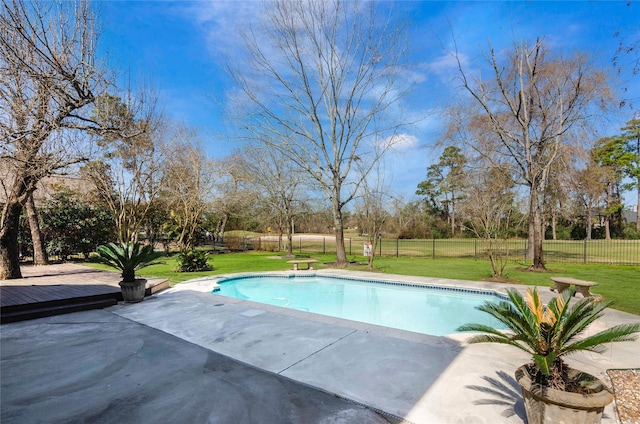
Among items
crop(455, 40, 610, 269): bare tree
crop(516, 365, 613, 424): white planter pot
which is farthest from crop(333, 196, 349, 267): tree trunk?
crop(516, 365, 613, 424): white planter pot

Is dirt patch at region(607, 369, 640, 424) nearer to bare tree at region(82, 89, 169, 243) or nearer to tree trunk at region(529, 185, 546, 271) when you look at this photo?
tree trunk at region(529, 185, 546, 271)

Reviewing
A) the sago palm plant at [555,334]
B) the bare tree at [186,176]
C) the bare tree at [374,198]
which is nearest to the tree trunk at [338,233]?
the bare tree at [374,198]

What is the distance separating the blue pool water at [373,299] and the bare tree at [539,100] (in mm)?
5397

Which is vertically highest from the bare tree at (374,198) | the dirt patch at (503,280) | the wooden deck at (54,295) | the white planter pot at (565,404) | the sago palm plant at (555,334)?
the bare tree at (374,198)

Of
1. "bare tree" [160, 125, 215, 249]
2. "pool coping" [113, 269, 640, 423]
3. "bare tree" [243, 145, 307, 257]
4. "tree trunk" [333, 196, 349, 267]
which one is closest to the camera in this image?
"pool coping" [113, 269, 640, 423]

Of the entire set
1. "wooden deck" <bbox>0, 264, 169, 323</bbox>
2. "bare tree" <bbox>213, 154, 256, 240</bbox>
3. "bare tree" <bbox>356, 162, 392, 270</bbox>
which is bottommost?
"wooden deck" <bbox>0, 264, 169, 323</bbox>

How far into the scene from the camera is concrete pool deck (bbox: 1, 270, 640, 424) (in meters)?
2.66

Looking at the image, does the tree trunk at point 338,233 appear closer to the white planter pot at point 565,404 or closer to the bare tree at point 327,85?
the bare tree at point 327,85

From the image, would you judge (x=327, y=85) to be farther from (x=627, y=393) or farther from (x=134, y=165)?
(x=627, y=393)

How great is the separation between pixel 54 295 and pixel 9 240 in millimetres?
4116

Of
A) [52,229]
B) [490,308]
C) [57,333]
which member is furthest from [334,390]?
[52,229]

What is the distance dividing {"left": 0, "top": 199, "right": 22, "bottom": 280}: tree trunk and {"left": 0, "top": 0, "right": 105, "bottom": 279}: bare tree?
3cm

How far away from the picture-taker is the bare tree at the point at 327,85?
39.8ft

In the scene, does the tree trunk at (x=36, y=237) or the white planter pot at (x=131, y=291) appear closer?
the white planter pot at (x=131, y=291)
